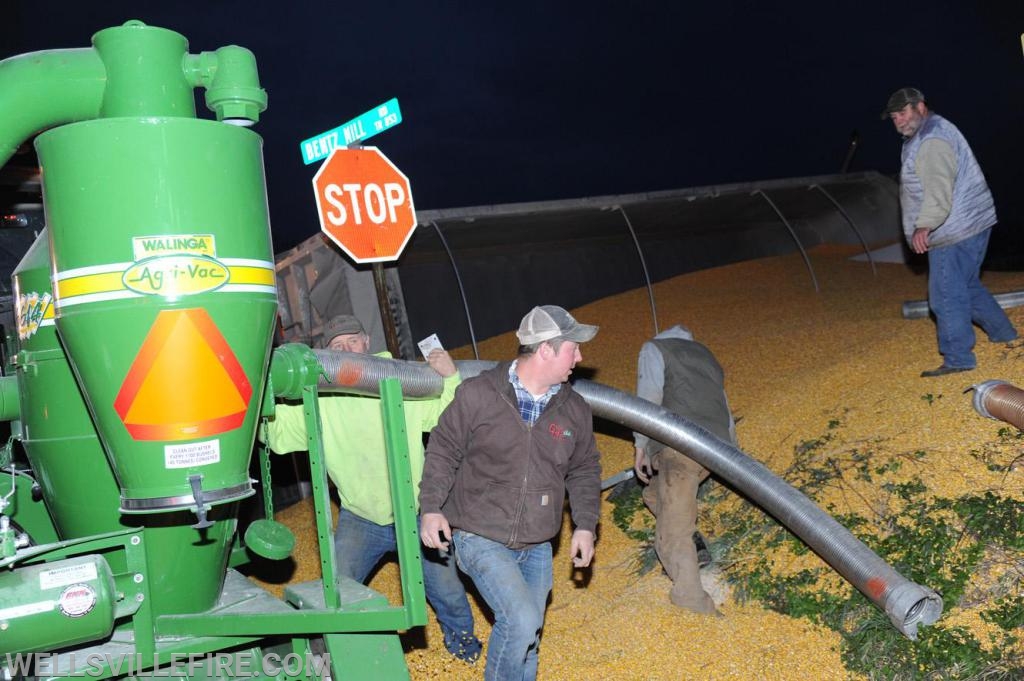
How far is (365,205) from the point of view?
8078mm

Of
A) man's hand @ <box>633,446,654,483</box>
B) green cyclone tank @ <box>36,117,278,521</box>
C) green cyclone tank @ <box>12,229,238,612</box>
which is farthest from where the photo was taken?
man's hand @ <box>633,446,654,483</box>

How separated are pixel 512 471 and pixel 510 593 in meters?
0.51

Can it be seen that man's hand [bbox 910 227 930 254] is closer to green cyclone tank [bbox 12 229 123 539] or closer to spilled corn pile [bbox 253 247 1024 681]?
spilled corn pile [bbox 253 247 1024 681]

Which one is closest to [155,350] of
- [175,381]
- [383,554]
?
[175,381]

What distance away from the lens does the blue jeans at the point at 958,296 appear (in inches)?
230

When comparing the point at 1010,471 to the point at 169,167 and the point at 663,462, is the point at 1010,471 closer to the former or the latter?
the point at 663,462

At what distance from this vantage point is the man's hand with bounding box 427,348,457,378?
4.56 metres

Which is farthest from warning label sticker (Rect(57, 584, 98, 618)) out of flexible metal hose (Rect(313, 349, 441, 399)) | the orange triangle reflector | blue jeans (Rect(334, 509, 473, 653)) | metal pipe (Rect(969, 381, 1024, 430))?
metal pipe (Rect(969, 381, 1024, 430))

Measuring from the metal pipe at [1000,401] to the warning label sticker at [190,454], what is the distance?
4514 mm

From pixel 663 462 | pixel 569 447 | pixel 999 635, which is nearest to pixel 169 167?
pixel 569 447

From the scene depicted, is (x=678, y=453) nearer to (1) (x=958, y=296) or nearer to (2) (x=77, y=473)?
(1) (x=958, y=296)

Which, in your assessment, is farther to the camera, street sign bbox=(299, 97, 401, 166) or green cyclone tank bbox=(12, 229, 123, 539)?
street sign bbox=(299, 97, 401, 166)

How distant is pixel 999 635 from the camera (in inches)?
174

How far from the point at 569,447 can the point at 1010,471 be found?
9.26 ft
